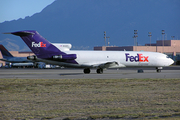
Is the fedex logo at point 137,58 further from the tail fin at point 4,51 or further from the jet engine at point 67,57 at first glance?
the tail fin at point 4,51

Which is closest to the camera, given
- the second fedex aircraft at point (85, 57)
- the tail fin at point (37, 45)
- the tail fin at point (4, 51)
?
the tail fin at point (37, 45)

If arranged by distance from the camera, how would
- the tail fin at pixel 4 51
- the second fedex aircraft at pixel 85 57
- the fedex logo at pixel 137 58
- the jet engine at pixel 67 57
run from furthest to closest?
1. the tail fin at pixel 4 51
2. the fedex logo at pixel 137 58
3. the jet engine at pixel 67 57
4. the second fedex aircraft at pixel 85 57

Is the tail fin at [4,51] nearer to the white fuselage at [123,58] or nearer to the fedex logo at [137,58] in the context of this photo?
the white fuselage at [123,58]

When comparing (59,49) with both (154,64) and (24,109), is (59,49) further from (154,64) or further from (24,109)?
(24,109)

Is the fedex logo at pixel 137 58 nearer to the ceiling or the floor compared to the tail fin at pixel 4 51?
nearer to the floor

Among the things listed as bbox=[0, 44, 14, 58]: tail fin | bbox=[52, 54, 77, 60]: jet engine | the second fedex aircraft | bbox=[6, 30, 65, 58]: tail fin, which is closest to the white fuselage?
the second fedex aircraft

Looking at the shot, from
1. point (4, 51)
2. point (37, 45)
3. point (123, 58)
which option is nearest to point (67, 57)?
point (37, 45)

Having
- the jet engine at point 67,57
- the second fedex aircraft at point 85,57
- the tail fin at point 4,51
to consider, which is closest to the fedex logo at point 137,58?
the second fedex aircraft at point 85,57

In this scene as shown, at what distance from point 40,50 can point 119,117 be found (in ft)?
103

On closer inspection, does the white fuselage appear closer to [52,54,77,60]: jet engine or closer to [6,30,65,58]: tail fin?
[52,54,77,60]: jet engine

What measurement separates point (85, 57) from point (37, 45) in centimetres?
736

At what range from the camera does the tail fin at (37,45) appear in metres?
41.8

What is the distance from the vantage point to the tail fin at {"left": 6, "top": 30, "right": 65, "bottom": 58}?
4176 cm

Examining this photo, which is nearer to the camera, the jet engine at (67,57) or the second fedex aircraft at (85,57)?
the second fedex aircraft at (85,57)
